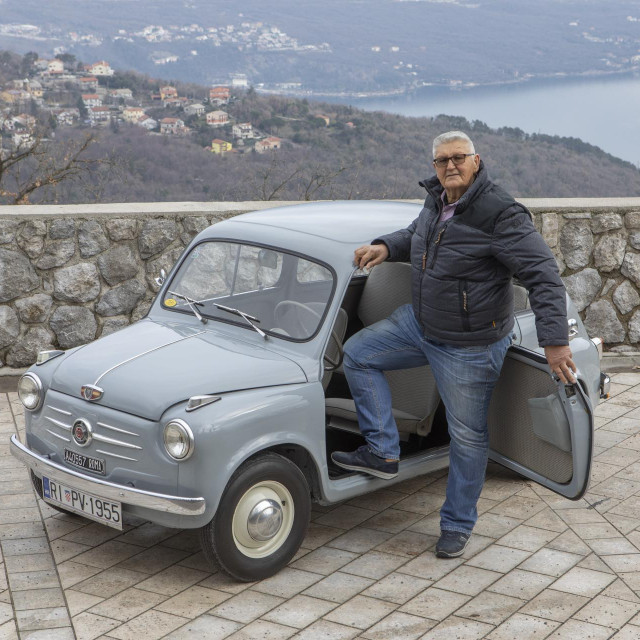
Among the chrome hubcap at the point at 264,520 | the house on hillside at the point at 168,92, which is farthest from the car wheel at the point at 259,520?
the house on hillside at the point at 168,92

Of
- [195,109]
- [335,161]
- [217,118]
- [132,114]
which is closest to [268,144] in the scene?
[335,161]

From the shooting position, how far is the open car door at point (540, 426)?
4.42 m

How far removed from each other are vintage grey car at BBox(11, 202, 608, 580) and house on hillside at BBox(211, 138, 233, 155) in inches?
405

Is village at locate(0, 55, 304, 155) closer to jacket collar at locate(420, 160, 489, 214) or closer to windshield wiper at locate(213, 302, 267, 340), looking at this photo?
windshield wiper at locate(213, 302, 267, 340)

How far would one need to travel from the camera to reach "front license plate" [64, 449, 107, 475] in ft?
14.5

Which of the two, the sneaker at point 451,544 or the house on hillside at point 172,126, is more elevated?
the house on hillside at point 172,126

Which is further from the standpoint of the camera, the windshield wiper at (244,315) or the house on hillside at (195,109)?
the house on hillside at (195,109)

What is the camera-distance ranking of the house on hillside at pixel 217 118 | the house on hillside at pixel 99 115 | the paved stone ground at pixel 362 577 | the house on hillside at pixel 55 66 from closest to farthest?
the paved stone ground at pixel 362 577, the house on hillside at pixel 217 118, the house on hillside at pixel 99 115, the house on hillside at pixel 55 66

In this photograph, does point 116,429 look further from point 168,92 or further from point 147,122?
A: point 168,92

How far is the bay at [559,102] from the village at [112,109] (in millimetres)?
7756

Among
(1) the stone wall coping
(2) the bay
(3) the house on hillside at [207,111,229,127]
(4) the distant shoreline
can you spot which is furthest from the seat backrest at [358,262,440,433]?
(4) the distant shoreline

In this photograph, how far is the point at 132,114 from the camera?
18219mm

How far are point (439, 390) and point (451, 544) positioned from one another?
766 millimetres

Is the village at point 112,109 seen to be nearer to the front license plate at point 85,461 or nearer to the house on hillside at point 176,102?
the house on hillside at point 176,102
